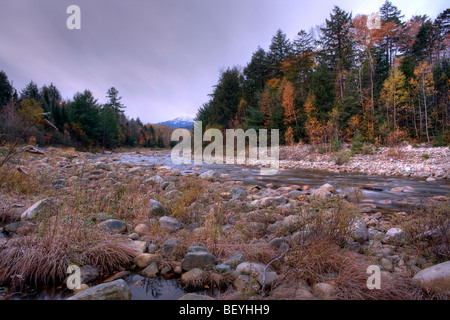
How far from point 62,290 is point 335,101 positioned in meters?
25.3

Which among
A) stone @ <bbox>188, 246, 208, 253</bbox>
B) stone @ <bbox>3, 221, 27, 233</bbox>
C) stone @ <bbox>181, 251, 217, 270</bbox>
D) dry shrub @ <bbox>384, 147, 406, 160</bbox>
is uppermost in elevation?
dry shrub @ <bbox>384, 147, 406, 160</bbox>

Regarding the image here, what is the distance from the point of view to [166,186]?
6.10 m

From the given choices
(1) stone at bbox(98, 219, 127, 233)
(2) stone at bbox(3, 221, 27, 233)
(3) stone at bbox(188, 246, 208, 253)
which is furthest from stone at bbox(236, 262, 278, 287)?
(2) stone at bbox(3, 221, 27, 233)

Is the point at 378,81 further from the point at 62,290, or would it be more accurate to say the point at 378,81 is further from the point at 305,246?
the point at 62,290

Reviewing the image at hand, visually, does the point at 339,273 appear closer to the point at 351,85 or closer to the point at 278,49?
the point at 351,85

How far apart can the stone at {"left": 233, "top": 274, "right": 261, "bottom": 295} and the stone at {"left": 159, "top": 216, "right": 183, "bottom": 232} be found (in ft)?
4.94

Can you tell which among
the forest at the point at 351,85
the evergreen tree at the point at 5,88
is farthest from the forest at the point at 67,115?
the forest at the point at 351,85

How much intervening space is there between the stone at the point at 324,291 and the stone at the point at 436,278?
73cm

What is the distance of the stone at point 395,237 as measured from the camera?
9.15 ft

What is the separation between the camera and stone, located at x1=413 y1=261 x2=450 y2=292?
1.59m

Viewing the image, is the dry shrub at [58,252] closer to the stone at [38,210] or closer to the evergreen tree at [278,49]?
the stone at [38,210]

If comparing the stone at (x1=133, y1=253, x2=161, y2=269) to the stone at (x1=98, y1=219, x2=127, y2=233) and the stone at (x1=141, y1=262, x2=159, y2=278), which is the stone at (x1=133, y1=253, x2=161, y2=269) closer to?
the stone at (x1=141, y1=262, x2=159, y2=278)
